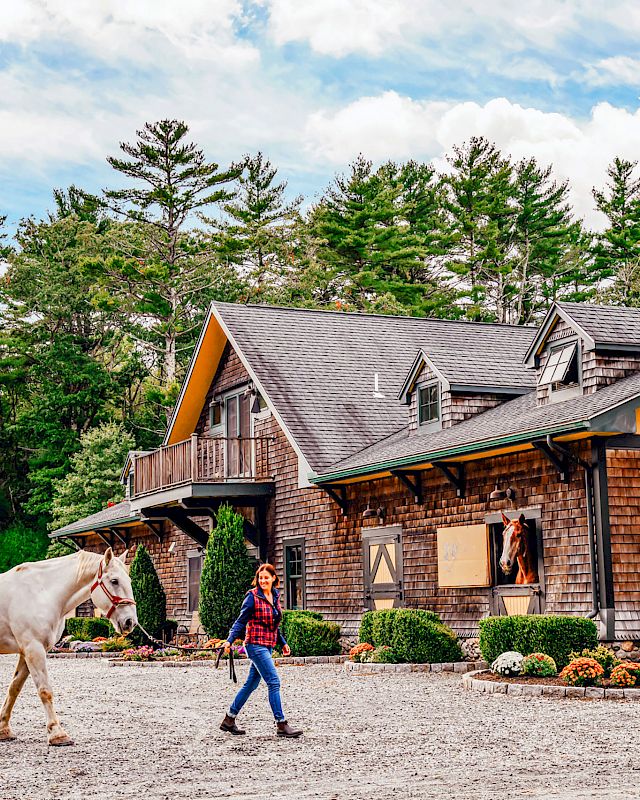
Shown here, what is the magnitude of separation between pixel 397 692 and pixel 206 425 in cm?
1610

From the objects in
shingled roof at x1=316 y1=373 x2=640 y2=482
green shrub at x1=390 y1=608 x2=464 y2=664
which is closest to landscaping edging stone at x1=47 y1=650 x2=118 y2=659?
shingled roof at x1=316 y1=373 x2=640 y2=482

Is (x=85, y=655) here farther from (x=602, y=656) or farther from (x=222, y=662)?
(x=602, y=656)

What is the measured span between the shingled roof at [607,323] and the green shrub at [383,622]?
5113mm

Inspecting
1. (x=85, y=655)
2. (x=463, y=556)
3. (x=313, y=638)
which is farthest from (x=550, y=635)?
(x=85, y=655)

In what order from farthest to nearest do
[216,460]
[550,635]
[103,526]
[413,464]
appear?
[103,526] → [216,460] → [413,464] → [550,635]

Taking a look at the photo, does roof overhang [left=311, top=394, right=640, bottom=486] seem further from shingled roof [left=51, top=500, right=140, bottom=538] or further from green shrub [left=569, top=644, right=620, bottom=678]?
shingled roof [left=51, top=500, right=140, bottom=538]

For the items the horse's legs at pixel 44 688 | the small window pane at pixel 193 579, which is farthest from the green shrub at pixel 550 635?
the small window pane at pixel 193 579

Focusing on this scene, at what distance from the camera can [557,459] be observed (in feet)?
54.2

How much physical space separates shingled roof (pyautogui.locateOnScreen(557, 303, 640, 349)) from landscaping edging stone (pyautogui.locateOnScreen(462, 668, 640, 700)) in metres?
5.98

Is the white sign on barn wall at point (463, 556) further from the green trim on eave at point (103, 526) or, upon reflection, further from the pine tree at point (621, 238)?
the pine tree at point (621, 238)

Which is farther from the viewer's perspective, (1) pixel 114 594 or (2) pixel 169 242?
(2) pixel 169 242

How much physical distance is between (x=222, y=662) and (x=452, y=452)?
240 inches

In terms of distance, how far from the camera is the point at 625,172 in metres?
54.1

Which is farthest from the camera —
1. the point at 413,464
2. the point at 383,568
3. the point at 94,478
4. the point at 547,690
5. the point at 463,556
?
the point at 94,478
